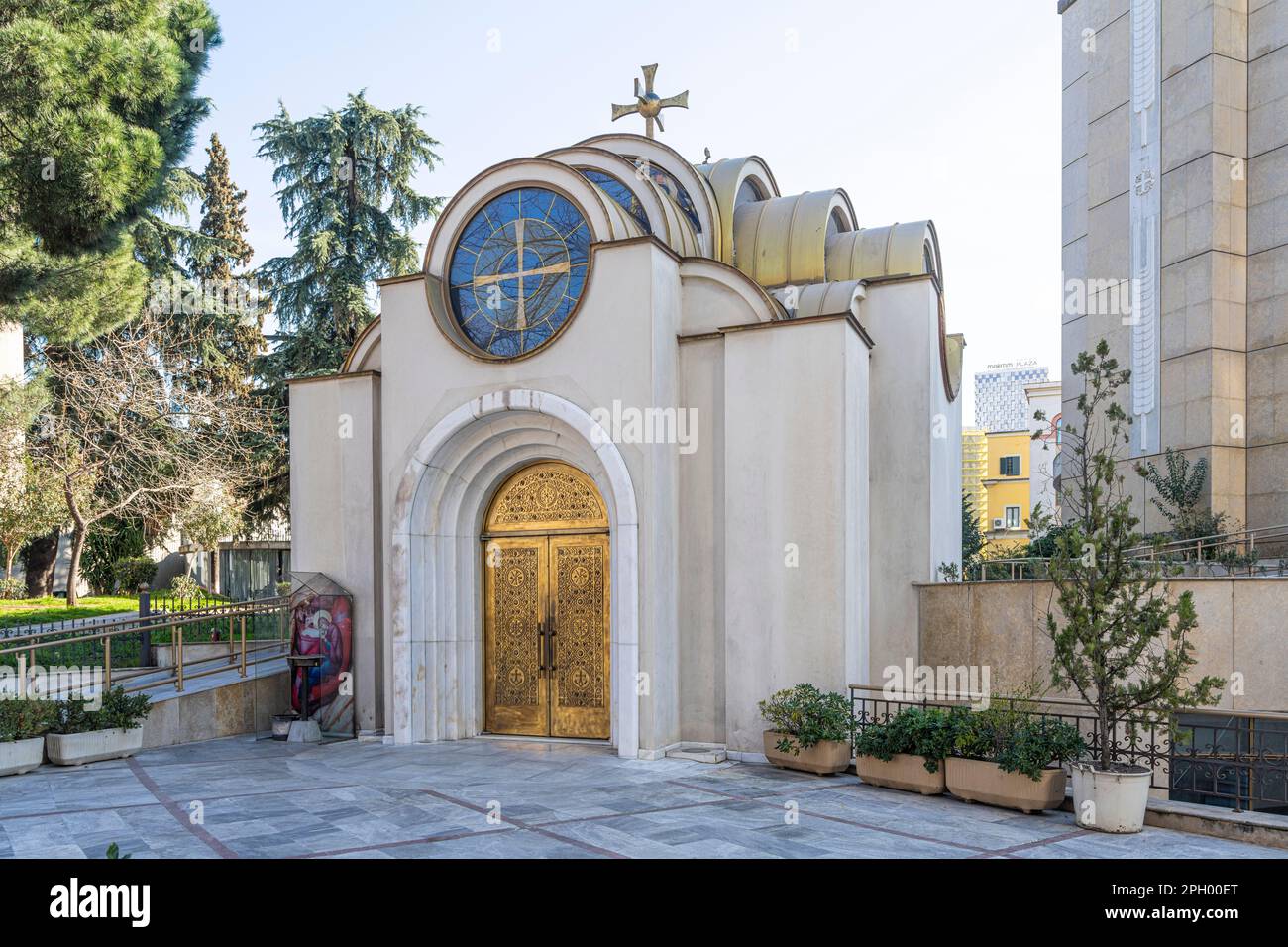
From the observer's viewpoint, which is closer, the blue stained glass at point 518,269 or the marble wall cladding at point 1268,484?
the blue stained glass at point 518,269

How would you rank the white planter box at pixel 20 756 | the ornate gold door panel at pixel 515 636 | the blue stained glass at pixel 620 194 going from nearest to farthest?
1. the white planter box at pixel 20 756
2. the ornate gold door panel at pixel 515 636
3. the blue stained glass at pixel 620 194

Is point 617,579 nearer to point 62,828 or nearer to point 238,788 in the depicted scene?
point 238,788

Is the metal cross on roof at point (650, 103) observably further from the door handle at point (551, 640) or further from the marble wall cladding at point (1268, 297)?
the marble wall cladding at point (1268, 297)

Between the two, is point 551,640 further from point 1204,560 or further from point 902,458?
point 1204,560

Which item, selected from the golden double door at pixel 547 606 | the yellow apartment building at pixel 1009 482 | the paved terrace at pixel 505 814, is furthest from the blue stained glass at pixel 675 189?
the yellow apartment building at pixel 1009 482

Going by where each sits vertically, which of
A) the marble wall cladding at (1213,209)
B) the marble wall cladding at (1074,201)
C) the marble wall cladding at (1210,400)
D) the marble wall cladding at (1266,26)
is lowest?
the marble wall cladding at (1210,400)

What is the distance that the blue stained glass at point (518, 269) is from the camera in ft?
46.1

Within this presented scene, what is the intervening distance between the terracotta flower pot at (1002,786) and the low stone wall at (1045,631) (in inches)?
118

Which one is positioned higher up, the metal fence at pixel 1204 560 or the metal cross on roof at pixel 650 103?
the metal cross on roof at pixel 650 103

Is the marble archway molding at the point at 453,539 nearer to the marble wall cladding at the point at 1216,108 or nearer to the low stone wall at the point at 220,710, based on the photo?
the low stone wall at the point at 220,710

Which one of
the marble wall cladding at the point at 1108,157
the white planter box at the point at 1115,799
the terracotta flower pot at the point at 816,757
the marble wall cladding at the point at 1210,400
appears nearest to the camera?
the white planter box at the point at 1115,799

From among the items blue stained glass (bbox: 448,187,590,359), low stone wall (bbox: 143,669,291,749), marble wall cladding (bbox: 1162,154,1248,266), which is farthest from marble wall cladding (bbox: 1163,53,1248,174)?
low stone wall (bbox: 143,669,291,749)

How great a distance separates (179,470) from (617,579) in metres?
17.1

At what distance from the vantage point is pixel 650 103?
1739 cm
